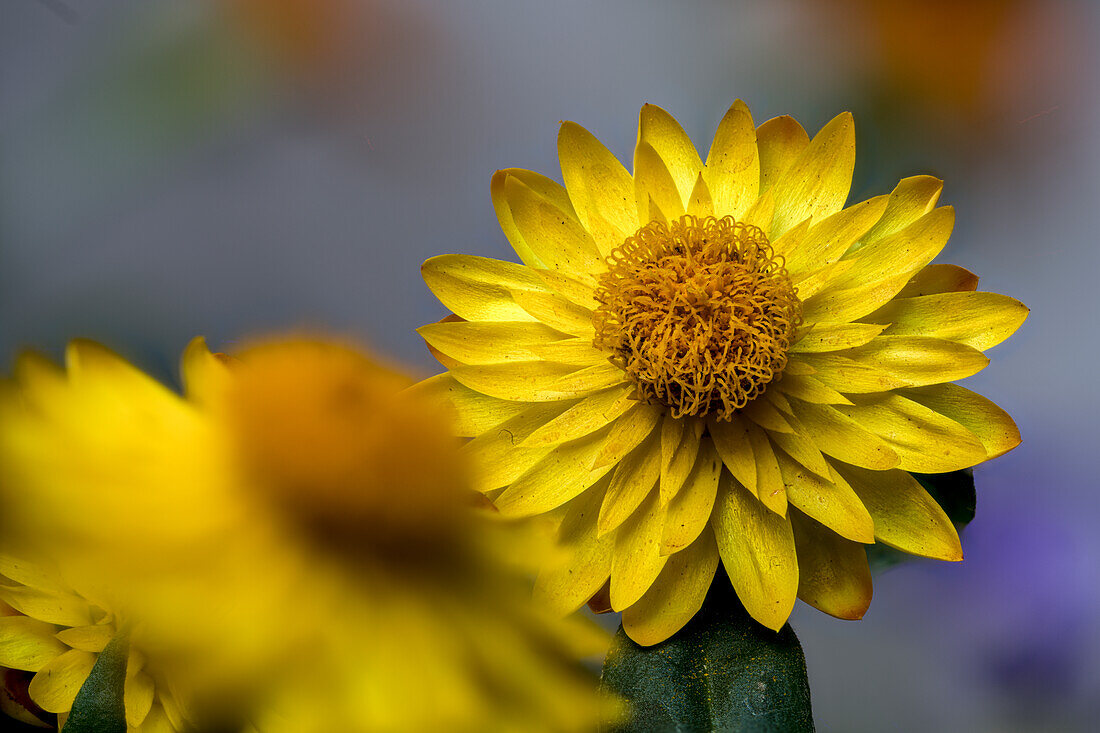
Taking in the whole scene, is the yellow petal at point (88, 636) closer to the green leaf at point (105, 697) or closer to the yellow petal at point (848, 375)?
the green leaf at point (105, 697)

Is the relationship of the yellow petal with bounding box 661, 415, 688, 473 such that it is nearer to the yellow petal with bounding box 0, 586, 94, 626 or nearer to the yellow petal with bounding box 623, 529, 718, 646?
the yellow petal with bounding box 623, 529, 718, 646

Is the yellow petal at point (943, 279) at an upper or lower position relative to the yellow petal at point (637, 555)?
upper

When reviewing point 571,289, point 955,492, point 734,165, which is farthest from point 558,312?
point 955,492

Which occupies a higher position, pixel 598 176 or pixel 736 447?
pixel 598 176

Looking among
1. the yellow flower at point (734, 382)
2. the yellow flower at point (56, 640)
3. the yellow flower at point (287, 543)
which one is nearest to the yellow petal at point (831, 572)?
the yellow flower at point (734, 382)

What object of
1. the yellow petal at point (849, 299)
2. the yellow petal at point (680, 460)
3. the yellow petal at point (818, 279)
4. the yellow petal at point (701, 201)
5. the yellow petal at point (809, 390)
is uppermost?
the yellow petal at point (701, 201)

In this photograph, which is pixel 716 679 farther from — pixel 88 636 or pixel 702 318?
pixel 88 636

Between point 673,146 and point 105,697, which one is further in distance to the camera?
point 673,146

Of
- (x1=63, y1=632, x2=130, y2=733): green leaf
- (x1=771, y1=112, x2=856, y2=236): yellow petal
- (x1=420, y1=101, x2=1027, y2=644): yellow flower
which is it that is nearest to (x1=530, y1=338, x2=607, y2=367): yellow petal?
(x1=420, y1=101, x2=1027, y2=644): yellow flower
